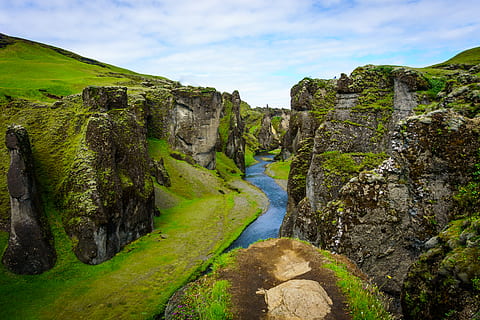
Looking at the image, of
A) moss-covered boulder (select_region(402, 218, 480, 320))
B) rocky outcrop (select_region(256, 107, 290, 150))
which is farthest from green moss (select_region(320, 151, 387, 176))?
rocky outcrop (select_region(256, 107, 290, 150))

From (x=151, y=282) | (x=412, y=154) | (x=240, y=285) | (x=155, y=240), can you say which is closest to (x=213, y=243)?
(x=155, y=240)

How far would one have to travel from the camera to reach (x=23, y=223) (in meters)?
25.8

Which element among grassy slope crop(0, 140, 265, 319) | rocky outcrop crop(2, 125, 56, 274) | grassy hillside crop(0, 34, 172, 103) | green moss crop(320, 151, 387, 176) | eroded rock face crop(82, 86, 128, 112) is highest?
grassy hillside crop(0, 34, 172, 103)

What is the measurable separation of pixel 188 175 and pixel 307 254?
59064 mm

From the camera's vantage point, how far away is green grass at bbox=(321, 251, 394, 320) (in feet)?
31.0

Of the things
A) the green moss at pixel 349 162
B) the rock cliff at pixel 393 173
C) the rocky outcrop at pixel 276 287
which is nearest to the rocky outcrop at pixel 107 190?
the rocky outcrop at pixel 276 287

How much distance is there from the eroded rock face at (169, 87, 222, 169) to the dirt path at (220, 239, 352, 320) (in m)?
69.8

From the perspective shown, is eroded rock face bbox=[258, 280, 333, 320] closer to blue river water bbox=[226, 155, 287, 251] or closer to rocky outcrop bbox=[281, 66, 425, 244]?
rocky outcrop bbox=[281, 66, 425, 244]

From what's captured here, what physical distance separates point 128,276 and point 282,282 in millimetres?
22810

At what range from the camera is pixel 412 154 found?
13883mm

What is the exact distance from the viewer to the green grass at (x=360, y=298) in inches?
372

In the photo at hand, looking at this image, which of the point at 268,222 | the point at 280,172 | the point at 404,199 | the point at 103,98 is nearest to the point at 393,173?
the point at 404,199

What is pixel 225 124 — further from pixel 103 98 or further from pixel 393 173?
pixel 393 173

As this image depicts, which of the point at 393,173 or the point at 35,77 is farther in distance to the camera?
the point at 35,77
